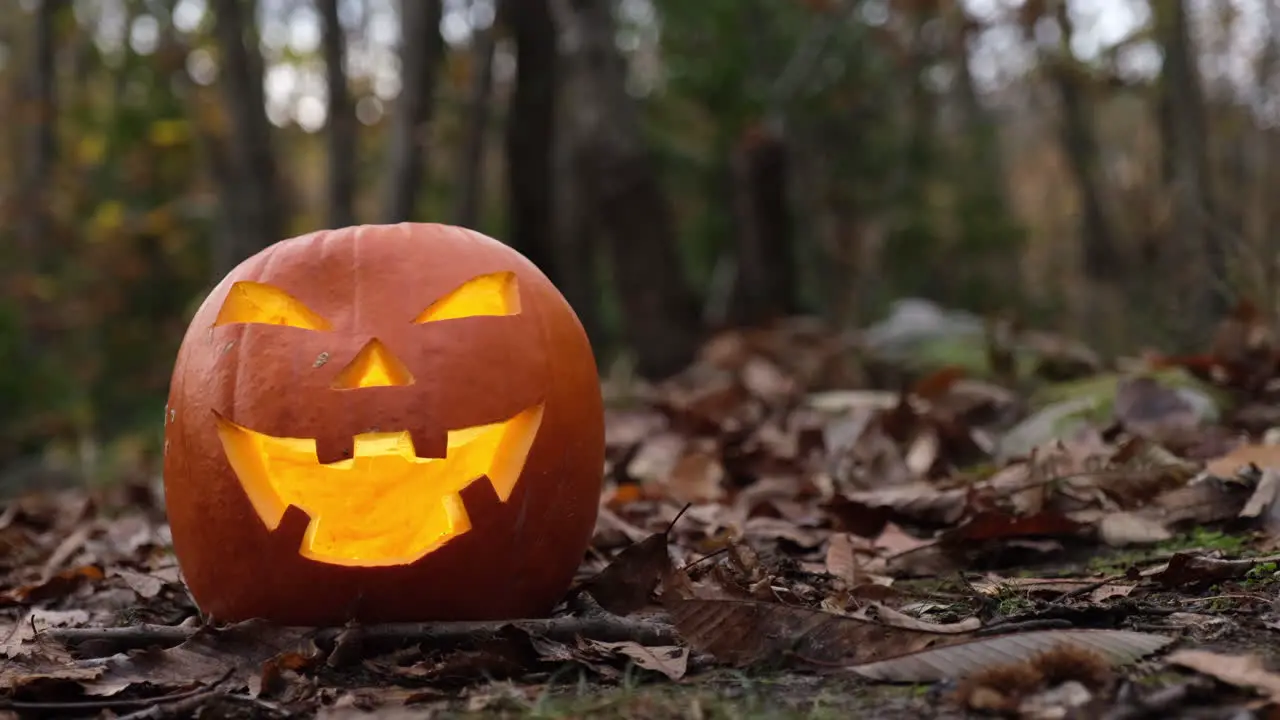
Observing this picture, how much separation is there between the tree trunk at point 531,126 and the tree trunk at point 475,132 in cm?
27

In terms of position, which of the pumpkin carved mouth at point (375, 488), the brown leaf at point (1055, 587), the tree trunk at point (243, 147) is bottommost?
the brown leaf at point (1055, 587)

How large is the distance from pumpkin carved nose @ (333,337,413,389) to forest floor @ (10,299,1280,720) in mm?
432

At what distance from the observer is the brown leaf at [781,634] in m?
1.79

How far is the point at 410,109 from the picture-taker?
6789 mm

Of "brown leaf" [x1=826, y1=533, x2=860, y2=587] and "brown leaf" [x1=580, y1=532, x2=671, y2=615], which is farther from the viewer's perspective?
"brown leaf" [x1=826, y1=533, x2=860, y2=587]

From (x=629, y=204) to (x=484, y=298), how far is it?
15.8 ft

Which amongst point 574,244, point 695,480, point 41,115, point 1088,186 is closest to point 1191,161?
point 695,480

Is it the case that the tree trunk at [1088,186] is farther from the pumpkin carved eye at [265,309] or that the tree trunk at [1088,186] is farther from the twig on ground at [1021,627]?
the pumpkin carved eye at [265,309]

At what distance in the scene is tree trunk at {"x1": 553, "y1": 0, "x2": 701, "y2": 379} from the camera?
22.2 ft

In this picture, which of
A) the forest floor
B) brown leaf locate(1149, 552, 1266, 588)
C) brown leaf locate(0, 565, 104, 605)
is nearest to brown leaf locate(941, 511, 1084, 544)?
the forest floor

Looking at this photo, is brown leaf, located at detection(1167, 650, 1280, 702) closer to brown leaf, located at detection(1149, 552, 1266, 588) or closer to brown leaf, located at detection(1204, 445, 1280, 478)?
brown leaf, located at detection(1149, 552, 1266, 588)

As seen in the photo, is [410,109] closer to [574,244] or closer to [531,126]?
[531,126]

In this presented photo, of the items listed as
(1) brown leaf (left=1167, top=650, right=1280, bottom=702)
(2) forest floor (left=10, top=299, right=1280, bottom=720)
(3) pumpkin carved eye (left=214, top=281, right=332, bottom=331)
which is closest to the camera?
(1) brown leaf (left=1167, top=650, right=1280, bottom=702)

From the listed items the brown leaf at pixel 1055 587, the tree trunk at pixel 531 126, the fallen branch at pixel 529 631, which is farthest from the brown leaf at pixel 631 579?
the tree trunk at pixel 531 126
